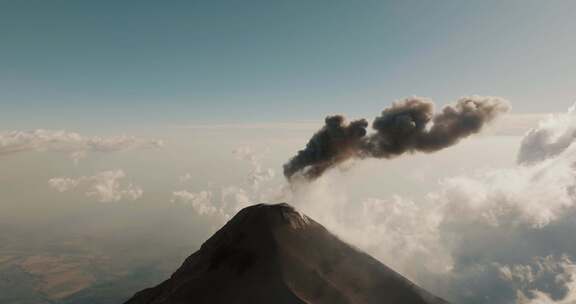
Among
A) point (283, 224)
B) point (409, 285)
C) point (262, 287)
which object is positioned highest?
point (283, 224)

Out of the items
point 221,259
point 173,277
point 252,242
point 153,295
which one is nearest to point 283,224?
point 252,242

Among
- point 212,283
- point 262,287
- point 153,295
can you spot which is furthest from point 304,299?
point 153,295

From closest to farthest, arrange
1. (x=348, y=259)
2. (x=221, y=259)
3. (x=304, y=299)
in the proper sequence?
(x=304, y=299) < (x=221, y=259) < (x=348, y=259)

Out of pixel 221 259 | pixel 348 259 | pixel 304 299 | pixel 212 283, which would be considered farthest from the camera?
pixel 348 259

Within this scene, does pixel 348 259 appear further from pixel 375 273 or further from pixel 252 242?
pixel 252 242

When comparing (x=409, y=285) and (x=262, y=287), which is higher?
(x=262, y=287)

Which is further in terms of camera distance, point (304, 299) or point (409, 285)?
point (409, 285)
